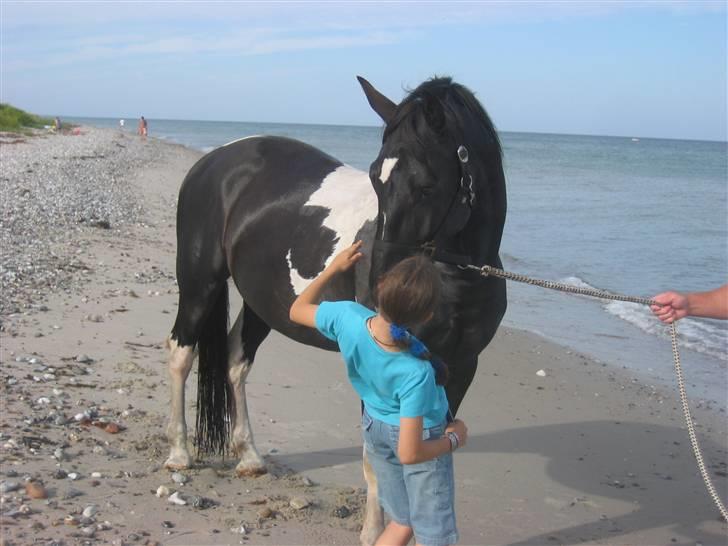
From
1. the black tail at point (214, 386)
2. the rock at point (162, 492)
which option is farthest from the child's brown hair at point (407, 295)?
the black tail at point (214, 386)

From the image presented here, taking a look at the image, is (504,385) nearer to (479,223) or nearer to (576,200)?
(479,223)

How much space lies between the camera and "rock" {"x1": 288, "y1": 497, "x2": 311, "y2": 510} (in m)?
3.93

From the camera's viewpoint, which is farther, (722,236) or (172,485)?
(722,236)

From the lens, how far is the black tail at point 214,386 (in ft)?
15.3

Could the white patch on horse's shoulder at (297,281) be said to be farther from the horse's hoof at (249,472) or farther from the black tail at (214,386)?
the horse's hoof at (249,472)

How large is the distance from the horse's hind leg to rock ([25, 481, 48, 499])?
3.60ft

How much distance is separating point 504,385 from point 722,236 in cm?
1253

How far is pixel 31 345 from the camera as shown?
5.75m

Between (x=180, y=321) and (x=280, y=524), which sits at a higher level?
(x=180, y=321)

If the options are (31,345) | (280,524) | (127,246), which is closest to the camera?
(280,524)

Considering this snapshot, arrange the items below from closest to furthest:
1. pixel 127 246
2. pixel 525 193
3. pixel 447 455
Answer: pixel 447 455 < pixel 127 246 < pixel 525 193

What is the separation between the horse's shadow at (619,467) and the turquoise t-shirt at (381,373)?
1594 mm

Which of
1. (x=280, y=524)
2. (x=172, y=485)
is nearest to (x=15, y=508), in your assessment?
(x=172, y=485)

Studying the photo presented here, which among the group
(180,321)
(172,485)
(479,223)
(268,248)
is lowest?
(172,485)
